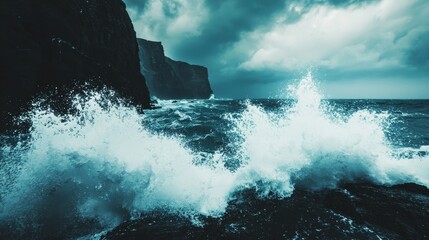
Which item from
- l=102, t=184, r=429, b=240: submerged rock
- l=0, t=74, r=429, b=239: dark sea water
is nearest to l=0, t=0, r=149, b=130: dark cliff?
l=0, t=74, r=429, b=239: dark sea water

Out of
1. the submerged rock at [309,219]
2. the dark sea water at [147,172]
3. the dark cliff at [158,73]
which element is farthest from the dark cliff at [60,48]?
the dark cliff at [158,73]

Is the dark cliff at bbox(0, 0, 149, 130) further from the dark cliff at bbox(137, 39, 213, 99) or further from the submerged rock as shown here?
the dark cliff at bbox(137, 39, 213, 99)

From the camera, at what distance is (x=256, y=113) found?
9.79 metres

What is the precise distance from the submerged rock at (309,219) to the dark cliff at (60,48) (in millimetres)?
13521

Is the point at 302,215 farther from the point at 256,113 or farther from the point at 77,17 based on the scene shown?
the point at 77,17

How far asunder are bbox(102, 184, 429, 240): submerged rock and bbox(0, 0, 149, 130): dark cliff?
44.4 ft

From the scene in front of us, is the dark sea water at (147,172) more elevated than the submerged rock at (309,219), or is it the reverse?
the dark sea water at (147,172)

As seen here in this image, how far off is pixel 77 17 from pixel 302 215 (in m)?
23.5

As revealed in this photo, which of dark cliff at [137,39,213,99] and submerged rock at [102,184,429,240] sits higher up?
dark cliff at [137,39,213,99]

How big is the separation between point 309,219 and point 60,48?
20.0 m

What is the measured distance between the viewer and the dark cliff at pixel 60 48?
44.3 ft

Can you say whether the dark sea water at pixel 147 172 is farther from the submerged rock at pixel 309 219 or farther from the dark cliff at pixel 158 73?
the dark cliff at pixel 158 73

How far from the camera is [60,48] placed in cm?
1775

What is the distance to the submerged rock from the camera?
4.16 m
